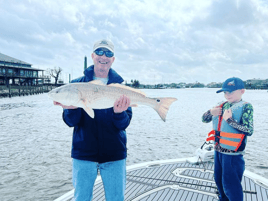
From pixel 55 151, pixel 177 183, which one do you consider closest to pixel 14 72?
pixel 55 151

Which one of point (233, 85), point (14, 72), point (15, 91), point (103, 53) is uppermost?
point (14, 72)

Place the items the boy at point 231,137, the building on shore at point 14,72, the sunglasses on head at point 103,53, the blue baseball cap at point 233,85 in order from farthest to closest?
1. the building on shore at point 14,72
2. the blue baseball cap at point 233,85
3. the boy at point 231,137
4. the sunglasses on head at point 103,53

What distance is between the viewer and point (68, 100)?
3225 millimetres

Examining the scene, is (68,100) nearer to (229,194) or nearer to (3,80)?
(229,194)

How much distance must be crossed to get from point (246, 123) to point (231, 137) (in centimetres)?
41

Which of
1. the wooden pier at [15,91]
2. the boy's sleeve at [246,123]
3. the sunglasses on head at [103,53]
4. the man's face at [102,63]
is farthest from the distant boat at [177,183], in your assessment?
the wooden pier at [15,91]

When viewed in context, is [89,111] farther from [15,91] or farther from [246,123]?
[15,91]

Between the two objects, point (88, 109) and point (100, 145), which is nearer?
point (88, 109)

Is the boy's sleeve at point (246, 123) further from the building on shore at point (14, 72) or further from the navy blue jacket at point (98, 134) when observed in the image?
the building on shore at point (14, 72)

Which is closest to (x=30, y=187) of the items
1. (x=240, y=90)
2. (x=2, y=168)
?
(x=2, y=168)

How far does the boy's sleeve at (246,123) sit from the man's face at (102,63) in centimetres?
Answer: 274

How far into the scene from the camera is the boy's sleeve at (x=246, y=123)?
166 inches

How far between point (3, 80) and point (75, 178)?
322 feet

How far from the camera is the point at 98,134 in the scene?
3328 millimetres
